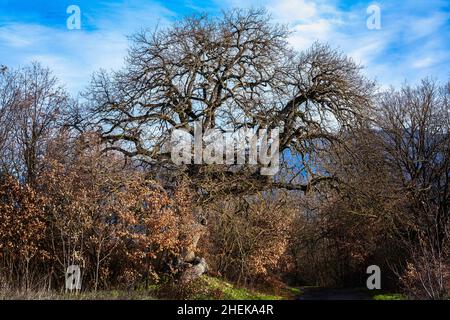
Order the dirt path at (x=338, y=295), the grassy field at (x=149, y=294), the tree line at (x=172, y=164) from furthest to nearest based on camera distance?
1. the dirt path at (x=338, y=295)
2. the tree line at (x=172, y=164)
3. the grassy field at (x=149, y=294)

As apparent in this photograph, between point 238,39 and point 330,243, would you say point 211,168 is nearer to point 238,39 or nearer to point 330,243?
point 238,39

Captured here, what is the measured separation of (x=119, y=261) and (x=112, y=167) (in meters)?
2.98

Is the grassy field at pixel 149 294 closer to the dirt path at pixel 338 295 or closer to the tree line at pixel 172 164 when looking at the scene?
the tree line at pixel 172 164

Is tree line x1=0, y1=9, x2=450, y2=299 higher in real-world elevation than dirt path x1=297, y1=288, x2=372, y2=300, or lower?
higher

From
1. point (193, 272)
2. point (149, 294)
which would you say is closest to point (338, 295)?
point (193, 272)

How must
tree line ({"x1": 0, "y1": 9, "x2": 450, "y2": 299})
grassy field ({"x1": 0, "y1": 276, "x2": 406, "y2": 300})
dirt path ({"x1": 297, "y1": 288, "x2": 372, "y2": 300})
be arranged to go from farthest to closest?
dirt path ({"x1": 297, "y1": 288, "x2": 372, "y2": 300})
tree line ({"x1": 0, "y1": 9, "x2": 450, "y2": 299})
grassy field ({"x1": 0, "y1": 276, "x2": 406, "y2": 300})

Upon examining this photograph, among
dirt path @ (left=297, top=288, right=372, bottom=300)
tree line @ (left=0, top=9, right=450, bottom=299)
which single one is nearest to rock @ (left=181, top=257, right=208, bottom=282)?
tree line @ (left=0, top=9, right=450, bottom=299)

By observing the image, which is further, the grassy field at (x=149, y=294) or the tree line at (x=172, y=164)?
the tree line at (x=172, y=164)

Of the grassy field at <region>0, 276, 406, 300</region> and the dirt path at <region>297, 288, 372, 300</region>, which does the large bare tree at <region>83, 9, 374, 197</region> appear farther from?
the dirt path at <region>297, 288, 372, 300</region>

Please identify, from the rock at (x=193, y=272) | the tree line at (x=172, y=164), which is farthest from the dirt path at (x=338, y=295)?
the rock at (x=193, y=272)

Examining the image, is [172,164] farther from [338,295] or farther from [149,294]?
[338,295]
